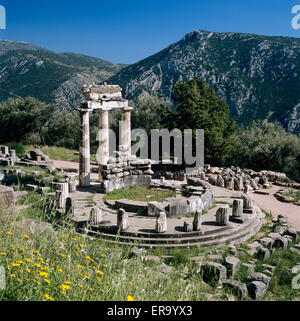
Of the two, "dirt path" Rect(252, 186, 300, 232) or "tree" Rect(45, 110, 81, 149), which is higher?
"tree" Rect(45, 110, 81, 149)

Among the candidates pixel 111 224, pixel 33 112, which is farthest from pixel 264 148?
pixel 33 112

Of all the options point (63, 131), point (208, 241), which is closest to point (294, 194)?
point (208, 241)

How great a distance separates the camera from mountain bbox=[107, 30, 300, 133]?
60.7 meters

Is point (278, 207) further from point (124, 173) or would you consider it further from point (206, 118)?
point (206, 118)

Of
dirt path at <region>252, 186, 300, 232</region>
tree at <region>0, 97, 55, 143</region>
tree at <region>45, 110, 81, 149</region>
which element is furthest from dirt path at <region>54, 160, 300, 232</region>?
tree at <region>0, 97, 55, 143</region>

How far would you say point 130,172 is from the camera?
20.0 m

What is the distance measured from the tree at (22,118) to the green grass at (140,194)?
27.9 m

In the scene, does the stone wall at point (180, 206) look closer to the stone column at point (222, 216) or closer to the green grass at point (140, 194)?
the stone column at point (222, 216)

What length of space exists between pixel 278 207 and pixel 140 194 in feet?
26.8

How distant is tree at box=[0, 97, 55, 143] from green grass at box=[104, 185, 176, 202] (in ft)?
91.7

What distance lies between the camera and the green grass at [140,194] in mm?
17167

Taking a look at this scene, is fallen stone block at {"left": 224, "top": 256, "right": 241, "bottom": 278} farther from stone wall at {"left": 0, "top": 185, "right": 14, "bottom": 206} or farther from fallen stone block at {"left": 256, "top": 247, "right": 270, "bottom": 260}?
stone wall at {"left": 0, "top": 185, "right": 14, "bottom": 206}
